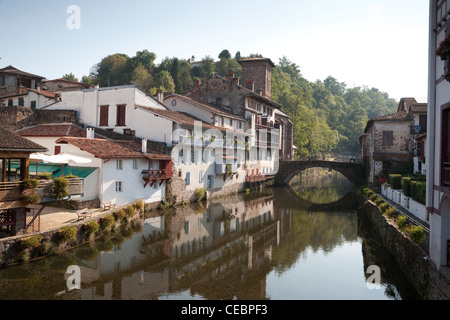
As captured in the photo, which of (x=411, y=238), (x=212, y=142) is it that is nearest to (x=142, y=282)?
(x=411, y=238)

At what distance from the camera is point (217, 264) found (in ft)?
58.5

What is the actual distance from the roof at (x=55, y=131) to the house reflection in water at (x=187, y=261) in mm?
10865

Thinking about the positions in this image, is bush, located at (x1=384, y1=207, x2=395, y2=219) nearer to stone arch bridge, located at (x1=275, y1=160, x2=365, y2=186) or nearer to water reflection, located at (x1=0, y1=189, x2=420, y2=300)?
water reflection, located at (x1=0, y1=189, x2=420, y2=300)

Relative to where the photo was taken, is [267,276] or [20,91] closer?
[267,276]

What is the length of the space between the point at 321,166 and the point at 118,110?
2996cm

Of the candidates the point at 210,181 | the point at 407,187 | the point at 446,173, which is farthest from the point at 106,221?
the point at 210,181

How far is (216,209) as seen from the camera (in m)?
33.1

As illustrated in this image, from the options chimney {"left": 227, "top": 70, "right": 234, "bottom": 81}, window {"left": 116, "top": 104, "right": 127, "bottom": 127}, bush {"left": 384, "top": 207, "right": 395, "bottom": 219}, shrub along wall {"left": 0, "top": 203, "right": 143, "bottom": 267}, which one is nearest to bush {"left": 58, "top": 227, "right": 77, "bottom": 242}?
shrub along wall {"left": 0, "top": 203, "right": 143, "bottom": 267}

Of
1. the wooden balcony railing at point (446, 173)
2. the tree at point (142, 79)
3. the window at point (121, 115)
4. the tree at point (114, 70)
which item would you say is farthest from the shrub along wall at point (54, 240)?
the tree at point (114, 70)

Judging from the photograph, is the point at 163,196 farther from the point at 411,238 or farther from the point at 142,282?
the point at 411,238

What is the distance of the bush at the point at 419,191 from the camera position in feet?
62.6

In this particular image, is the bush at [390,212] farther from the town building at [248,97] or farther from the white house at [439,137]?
the town building at [248,97]

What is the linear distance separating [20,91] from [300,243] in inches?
1464

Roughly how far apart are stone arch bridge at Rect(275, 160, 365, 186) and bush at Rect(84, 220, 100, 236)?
121ft
